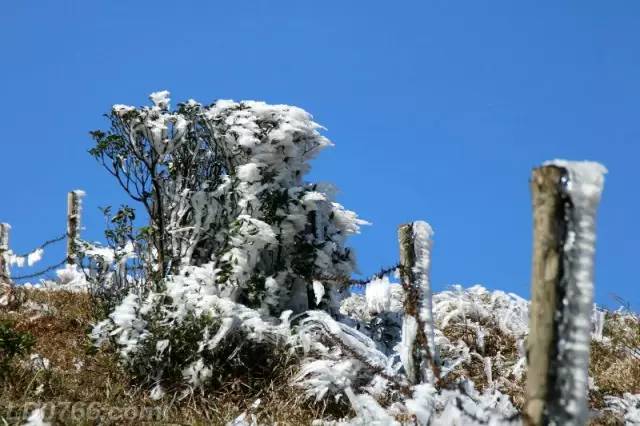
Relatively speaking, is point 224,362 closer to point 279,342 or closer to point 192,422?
point 279,342

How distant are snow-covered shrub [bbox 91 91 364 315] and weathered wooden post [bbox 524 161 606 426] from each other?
454cm

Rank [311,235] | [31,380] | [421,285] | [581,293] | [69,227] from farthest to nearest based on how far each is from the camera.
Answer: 1. [69,227]
2. [311,235]
3. [31,380]
4. [421,285]
5. [581,293]

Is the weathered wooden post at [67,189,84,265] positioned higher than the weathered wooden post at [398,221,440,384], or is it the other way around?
the weathered wooden post at [67,189,84,265]

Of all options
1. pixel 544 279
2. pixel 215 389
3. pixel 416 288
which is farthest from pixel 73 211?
pixel 544 279

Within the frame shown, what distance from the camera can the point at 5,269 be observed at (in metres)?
14.1

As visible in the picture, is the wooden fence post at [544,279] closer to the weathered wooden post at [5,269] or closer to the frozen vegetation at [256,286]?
the frozen vegetation at [256,286]

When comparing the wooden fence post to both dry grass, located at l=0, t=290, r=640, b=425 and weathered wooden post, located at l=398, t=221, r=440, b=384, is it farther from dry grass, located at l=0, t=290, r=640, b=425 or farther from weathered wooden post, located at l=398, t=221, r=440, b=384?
dry grass, located at l=0, t=290, r=640, b=425

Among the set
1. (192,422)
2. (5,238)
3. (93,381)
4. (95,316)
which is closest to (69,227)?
(5,238)

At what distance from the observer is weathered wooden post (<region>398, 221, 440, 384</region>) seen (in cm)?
632

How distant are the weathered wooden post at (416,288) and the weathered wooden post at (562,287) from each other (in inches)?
99.5

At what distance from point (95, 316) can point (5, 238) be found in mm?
7179

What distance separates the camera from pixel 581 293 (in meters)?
3.48

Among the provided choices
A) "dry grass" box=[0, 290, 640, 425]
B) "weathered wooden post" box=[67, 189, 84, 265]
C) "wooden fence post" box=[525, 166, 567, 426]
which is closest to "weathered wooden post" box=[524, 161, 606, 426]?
"wooden fence post" box=[525, 166, 567, 426]

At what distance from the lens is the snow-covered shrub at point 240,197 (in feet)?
26.5
